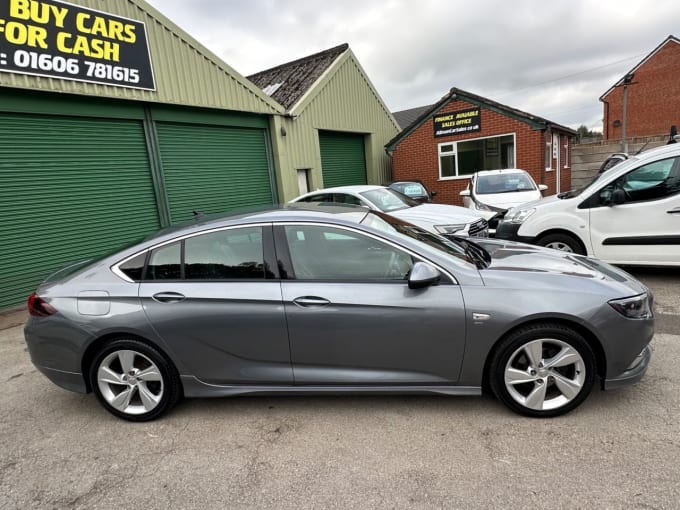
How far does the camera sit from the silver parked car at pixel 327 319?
104 inches

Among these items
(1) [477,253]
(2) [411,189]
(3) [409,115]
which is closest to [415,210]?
(1) [477,253]

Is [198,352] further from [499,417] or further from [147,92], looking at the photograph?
[147,92]

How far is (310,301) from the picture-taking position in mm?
2746

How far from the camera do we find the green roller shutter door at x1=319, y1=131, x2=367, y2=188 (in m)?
13.4

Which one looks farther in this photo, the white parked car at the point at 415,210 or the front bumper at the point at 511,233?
the white parked car at the point at 415,210

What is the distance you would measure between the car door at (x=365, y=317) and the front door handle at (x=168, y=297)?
29.0 inches

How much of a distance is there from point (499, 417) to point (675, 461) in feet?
3.05

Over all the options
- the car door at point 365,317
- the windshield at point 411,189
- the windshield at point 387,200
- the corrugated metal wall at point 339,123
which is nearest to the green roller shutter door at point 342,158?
the corrugated metal wall at point 339,123

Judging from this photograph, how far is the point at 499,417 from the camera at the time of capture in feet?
9.18

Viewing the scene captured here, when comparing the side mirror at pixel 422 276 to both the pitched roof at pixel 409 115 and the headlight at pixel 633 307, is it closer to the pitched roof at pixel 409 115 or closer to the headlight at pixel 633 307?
the headlight at pixel 633 307

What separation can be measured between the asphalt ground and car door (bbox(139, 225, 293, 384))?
0.45 meters

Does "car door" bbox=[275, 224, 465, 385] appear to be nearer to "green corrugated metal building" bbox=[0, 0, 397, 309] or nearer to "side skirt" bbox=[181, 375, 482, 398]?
"side skirt" bbox=[181, 375, 482, 398]

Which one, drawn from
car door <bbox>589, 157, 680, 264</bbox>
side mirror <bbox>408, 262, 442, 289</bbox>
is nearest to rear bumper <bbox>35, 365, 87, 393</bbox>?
side mirror <bbox>408, 262, 442, 289</bbox>

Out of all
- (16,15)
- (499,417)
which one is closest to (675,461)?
(499,417)
